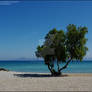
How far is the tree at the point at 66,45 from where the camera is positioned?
16.3m

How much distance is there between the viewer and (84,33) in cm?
1619

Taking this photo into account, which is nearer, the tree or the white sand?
the white sand

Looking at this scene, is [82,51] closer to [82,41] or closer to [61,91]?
[82,41]

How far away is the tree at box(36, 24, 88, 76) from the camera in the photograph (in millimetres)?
16344

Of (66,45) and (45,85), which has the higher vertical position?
(66,45)

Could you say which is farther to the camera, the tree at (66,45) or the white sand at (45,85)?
the tree at (66,45)

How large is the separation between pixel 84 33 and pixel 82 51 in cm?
193

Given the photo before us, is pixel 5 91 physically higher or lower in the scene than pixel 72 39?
lower

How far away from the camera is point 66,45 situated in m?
16.9

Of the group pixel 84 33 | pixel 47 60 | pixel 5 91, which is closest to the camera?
pixel 5 91

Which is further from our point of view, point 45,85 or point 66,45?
point 66,45

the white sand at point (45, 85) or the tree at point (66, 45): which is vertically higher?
the tree at point (66, 45)

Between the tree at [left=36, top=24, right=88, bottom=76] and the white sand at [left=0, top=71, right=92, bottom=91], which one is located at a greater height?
the tree at [left=36, top=24, right=88, bottom=76]

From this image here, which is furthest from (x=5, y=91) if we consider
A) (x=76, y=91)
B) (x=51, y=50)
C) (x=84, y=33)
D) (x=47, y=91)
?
(x=84, y=33)
